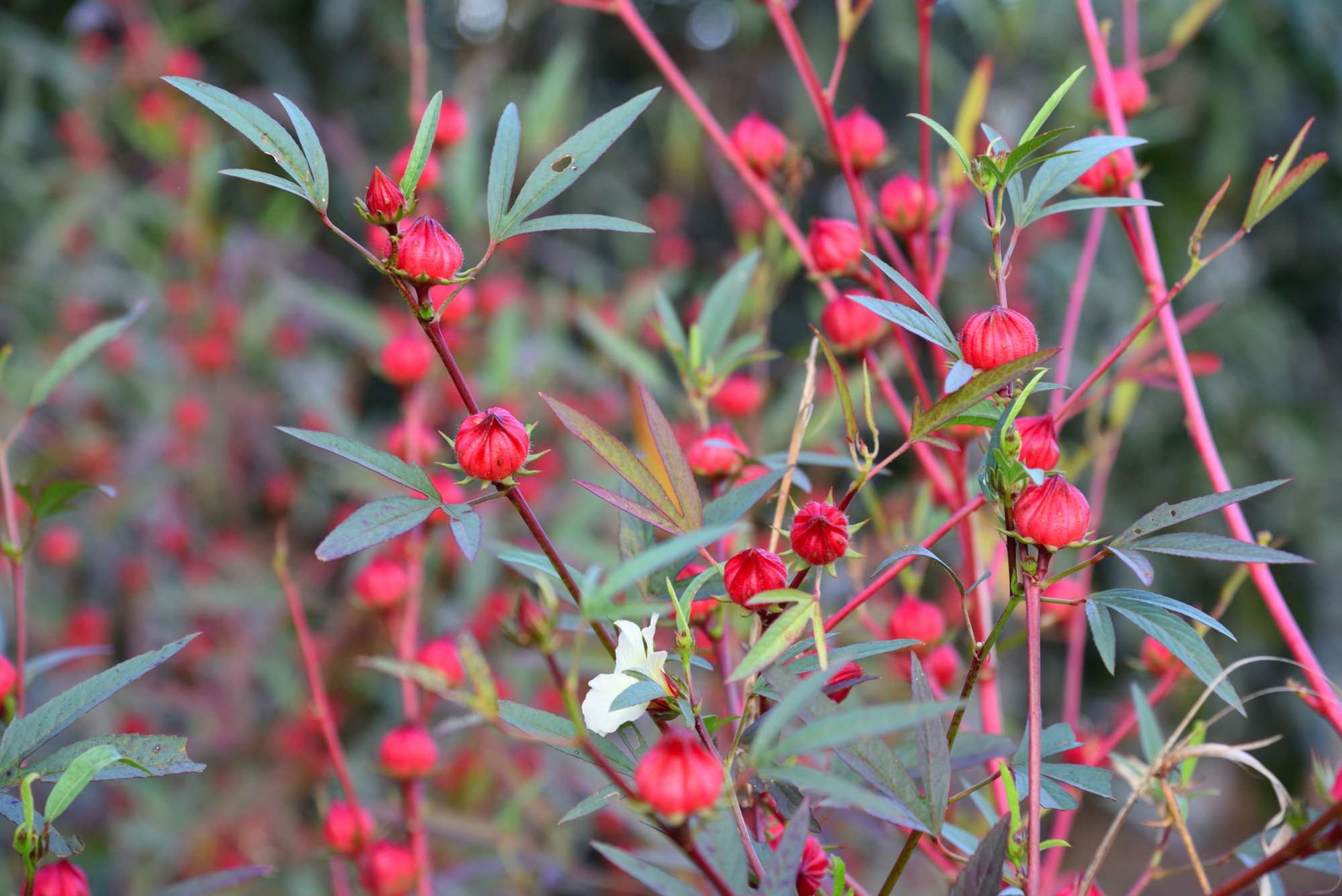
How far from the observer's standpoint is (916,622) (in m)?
0.43

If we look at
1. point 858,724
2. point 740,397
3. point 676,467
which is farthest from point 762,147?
point 858,724

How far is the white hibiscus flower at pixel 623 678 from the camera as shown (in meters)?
0.26

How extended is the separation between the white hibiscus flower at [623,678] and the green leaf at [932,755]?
0.20 feet

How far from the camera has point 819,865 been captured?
277 mm

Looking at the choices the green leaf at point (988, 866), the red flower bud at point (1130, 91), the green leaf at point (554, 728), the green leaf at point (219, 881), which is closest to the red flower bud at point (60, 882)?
the green leaf at point (219, 881)

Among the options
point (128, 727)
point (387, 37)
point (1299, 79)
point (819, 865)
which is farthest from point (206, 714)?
point (1299, 79)

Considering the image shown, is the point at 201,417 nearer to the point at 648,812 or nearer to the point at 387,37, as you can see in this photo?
the point at 387,37

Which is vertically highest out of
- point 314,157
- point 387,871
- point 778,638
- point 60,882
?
point 314,157

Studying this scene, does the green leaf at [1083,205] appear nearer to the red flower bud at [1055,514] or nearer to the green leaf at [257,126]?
the red flower bud at [1055,514]

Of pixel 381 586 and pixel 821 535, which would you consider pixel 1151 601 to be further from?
pixel 381 586

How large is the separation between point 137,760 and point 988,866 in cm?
22

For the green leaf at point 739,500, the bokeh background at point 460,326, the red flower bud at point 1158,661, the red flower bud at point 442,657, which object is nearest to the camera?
the green leaf at point 739,500

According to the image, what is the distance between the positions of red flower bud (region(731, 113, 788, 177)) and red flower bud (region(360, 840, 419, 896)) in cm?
36

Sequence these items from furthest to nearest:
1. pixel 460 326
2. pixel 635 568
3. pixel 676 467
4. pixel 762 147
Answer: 1. pixel 460 326
2. pixel 762 147
3. pixel 676 467
4. pixel 635 568
